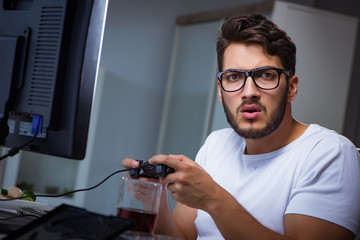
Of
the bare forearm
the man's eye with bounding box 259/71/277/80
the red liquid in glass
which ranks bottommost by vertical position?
the bare forearm

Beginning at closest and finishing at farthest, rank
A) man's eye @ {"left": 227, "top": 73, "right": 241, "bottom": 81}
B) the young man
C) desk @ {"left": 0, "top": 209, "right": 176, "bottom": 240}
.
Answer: desk @ {"left": 0, "top": 209, "right": 176, "bottom": 240}, the young man, man's eye @ {"left": 227, "top": 73, "right": 241, "bottom": 81}

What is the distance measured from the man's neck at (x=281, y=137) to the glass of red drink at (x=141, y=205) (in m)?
0.56

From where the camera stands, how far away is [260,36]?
4.65 ft

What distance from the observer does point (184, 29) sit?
4.35 metres

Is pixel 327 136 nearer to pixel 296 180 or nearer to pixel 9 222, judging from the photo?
pixel 296 180

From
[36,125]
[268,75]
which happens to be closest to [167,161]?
[36,125]

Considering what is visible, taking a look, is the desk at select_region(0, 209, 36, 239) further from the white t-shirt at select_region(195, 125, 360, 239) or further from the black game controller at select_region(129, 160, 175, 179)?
the white t-shirt at select_region(195, 125, 360, 239)

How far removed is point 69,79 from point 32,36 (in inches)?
5.1

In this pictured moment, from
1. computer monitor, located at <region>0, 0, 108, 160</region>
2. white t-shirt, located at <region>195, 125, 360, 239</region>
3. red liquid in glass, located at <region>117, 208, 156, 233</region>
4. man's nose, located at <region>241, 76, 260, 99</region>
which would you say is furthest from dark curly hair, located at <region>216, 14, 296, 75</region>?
red liquid in glass, located at <region>117, 208, 156, 233</region>

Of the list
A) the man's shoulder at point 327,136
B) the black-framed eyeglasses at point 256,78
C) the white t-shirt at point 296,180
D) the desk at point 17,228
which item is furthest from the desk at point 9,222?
the man's shoulder at point 327,136

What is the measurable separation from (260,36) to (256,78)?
0.13 metres

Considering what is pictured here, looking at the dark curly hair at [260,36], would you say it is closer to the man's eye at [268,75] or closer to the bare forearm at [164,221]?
the man's eye at [268,75]

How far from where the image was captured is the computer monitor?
0.99m

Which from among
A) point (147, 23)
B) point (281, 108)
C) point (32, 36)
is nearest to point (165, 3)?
point (147, 23)
